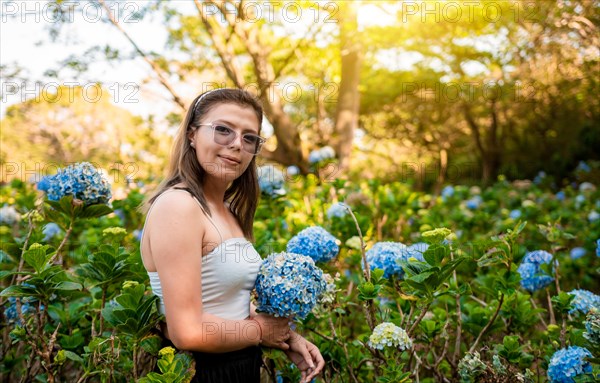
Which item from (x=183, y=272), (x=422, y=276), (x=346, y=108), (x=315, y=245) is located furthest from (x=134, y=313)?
(x=346, y=108)

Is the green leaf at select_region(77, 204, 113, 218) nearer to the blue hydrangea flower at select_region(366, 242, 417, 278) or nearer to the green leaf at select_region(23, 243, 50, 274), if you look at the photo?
the green leaf at select_region(23, 243, 50, 274)

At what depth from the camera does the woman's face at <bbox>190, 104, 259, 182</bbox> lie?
1.53 metres

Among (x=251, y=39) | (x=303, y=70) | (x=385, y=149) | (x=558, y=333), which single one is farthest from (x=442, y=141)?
(x=558, y=333)

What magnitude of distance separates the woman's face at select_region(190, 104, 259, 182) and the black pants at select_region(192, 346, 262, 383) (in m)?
0.54

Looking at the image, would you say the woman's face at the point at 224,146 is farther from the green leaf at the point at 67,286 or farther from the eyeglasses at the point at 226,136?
the green leaf at the point at 67,286

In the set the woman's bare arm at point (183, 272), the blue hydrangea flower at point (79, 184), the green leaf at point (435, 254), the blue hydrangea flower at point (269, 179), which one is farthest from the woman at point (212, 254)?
the blue hydrangea flower at point (269, 179)

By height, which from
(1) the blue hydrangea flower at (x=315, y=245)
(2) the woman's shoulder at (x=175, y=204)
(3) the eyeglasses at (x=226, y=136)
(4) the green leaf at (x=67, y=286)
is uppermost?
(3) the eyeglasses at (x=226, y=136)

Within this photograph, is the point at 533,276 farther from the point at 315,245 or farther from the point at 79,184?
the point at 79,184

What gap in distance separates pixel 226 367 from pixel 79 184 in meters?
0.85

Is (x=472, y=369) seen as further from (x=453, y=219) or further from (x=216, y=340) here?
(x=453, y=219)

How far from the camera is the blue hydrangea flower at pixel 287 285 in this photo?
4.41 ft

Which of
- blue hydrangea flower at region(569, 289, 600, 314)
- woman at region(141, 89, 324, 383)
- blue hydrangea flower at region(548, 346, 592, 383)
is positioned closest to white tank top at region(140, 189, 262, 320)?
woman at region(141, 89, 324, 383)

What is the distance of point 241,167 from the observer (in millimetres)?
1588

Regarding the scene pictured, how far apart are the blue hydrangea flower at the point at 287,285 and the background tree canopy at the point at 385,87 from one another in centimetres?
296
